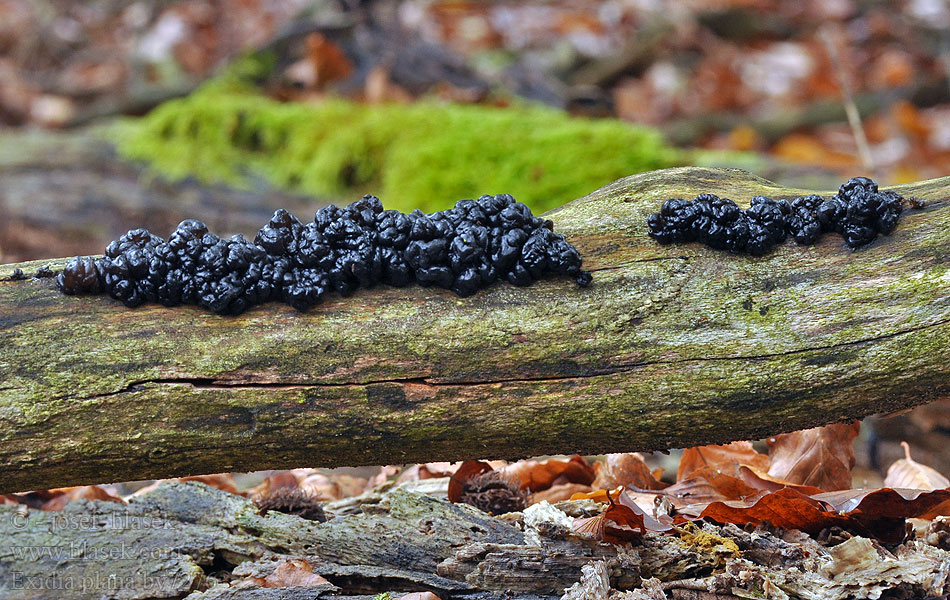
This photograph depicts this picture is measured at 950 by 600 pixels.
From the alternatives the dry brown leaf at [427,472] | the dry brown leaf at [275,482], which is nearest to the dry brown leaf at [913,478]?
the dry brown leaf at [427,472]

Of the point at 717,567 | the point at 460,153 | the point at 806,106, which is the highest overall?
the point at 806,106

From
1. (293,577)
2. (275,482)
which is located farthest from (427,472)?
(293,577)

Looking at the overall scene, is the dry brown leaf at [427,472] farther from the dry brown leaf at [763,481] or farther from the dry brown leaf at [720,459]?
the dry brown leaf at [763,481]

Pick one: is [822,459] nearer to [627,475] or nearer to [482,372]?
[627,475]

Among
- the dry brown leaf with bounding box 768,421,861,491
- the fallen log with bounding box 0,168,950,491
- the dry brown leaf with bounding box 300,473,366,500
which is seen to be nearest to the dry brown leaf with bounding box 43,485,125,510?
the dry brown leaf with bounding box 300,473,366,500

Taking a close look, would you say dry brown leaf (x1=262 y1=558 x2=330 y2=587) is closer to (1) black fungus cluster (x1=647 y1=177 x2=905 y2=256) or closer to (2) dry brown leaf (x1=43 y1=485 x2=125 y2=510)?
(2) dry brown leaf (x1=43 y1=485 x2=125 y2=510)

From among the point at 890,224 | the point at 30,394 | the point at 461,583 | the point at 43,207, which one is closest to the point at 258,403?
the point at 30,394

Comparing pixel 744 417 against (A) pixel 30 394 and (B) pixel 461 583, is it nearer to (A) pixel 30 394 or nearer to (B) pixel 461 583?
(B) pixel 461 583
